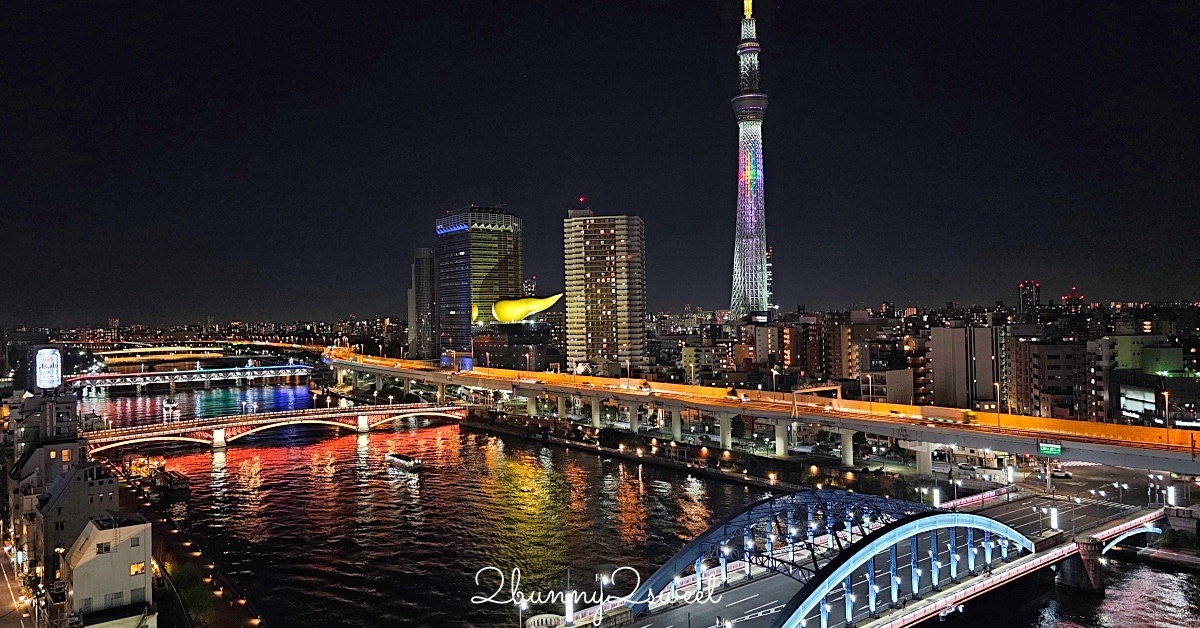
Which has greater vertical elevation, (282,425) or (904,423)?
(904,423)

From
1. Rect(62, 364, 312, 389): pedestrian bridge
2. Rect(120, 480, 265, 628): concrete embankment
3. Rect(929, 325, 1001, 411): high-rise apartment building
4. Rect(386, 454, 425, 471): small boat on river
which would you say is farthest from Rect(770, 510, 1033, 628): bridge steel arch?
Rect(62, 364, 312, 389): pedestrian bridge

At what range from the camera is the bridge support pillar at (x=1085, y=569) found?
13727 mm

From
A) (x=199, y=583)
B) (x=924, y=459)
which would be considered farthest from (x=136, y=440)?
(x=924, y=459)

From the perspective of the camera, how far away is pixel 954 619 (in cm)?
1302

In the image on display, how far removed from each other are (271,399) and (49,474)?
127 feet

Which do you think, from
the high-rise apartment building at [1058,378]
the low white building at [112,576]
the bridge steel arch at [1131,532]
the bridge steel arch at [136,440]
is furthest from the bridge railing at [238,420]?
the bridge steel arch at [1131,532]

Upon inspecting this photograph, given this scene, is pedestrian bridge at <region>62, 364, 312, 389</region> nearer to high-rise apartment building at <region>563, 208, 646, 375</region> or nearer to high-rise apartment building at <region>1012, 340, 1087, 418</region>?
high-rise apartment building at <region>563, 208, 646, 375</region>

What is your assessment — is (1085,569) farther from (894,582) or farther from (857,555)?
(857,555)

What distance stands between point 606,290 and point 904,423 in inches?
1618

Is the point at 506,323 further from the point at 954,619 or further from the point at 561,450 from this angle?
the point at 954,619

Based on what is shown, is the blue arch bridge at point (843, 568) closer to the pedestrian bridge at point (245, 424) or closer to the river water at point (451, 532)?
the river water at point (451, 532)

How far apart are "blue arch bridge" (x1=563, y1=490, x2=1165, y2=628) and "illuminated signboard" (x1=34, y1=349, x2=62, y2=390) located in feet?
63.8

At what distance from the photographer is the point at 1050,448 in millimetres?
17906

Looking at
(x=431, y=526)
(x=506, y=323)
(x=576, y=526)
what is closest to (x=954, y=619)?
(x=576, y=526)
